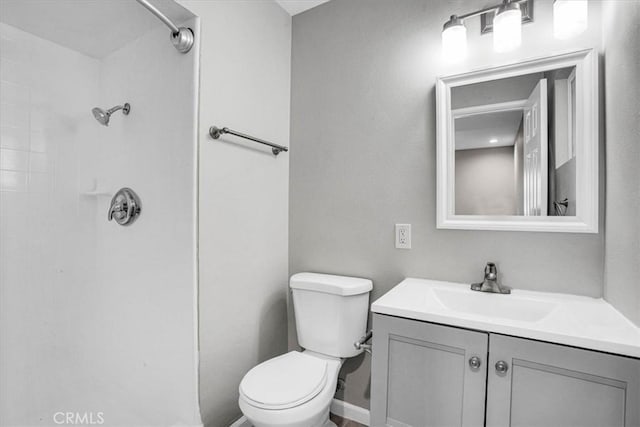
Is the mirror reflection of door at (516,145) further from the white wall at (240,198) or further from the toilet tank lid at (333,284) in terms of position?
the white wall at (240,198)

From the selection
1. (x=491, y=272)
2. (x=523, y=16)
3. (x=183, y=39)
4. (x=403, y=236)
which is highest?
(x=523, y=16)

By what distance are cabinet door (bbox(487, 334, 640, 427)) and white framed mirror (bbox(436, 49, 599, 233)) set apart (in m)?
0.57

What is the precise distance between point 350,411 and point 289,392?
27.1 inches

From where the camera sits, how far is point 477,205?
56.6 inches

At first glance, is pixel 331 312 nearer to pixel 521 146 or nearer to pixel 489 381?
pixel 489 381

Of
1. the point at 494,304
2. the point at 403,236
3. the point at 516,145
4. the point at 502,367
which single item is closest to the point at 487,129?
the point at 516,145

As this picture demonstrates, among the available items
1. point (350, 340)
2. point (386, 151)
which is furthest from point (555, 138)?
point (350, 340)

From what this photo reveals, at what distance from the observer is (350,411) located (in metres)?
1.74

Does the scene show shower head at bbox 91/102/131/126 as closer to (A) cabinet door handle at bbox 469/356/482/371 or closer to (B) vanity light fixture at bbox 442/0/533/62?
(B) vanity light fixture at bbox 442/0/533/62

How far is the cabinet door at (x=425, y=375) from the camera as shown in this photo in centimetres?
101

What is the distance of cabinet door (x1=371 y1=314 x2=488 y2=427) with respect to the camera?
101 cm

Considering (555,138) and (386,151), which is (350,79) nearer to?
(386,151)

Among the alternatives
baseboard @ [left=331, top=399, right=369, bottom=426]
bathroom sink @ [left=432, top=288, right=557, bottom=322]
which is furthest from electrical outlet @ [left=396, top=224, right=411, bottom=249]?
baseboard @ [left=331, top=399, right=369, bottom=426]

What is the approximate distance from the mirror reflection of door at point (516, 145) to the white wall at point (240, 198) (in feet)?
3.21
